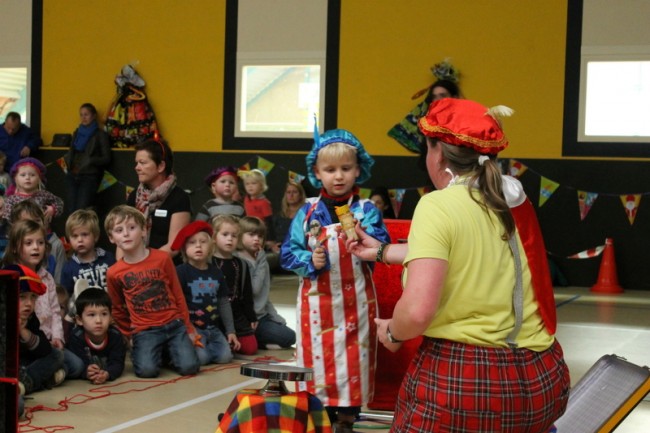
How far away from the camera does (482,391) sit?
2.52m

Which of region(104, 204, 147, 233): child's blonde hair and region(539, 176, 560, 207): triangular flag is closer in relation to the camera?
region(104, 204, 147, 233): child's blonde hair

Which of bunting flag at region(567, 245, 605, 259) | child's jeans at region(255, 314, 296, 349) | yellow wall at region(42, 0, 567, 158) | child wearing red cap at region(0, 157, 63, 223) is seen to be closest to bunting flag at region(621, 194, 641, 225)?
bunting flag at region(567, 245, 605, 259)

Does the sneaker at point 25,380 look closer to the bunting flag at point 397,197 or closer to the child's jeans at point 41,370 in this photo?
the child's jeans at point 41,370

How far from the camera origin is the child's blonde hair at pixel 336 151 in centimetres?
430

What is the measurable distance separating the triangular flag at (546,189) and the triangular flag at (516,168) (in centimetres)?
27

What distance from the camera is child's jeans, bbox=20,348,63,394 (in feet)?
16.9

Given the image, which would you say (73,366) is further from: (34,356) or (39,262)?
(39,262)

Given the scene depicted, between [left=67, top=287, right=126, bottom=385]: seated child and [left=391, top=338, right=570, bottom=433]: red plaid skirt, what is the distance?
131 inches

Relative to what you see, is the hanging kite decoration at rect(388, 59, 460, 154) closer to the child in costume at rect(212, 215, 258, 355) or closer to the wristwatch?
the child in costume at rect(212, 215, 258, 355)

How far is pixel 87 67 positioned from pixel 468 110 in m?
12.1

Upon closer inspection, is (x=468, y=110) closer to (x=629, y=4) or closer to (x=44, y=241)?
(x=44, y=241)

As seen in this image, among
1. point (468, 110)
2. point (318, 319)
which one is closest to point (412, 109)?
point (318, 319)

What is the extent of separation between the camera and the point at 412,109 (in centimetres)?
1205

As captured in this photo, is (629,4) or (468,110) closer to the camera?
(468,110)
